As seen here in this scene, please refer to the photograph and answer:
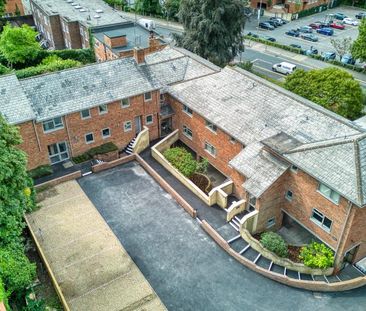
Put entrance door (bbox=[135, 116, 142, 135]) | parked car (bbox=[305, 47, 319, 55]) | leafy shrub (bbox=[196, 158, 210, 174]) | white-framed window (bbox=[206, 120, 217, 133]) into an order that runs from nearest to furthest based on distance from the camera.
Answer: white-framed window (bbox=[206, 120, 217, 133]) < leafy shrub (bbox=[196, 158, 210, 174]) < entrance door (bbox=[135, 116, 142, 135]) < parked car (bbox=[305, 47, 319, 55])

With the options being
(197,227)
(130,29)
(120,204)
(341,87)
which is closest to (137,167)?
(120,204)

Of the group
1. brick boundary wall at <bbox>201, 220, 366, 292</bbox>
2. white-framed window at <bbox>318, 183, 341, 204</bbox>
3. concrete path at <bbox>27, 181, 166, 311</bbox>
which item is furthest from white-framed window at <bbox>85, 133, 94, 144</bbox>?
white-framed window at <bbox>318, 183, 341, 204</bbox>

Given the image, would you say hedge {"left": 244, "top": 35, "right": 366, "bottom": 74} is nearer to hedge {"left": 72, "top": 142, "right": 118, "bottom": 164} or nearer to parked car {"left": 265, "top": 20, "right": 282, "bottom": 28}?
parked car {"left": 265, "top": 20, "right": 282, "bottom": 28}

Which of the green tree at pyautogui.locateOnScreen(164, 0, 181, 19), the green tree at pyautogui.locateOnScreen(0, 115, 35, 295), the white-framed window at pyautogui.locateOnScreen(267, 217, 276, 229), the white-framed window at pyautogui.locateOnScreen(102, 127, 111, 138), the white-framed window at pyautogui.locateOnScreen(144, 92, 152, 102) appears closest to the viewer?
the green tree at pyautogui.locateOnScreen(0, 115, 35, 295)

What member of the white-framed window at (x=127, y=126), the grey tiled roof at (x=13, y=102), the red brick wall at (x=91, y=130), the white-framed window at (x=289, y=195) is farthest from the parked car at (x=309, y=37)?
the grey tiled roof at (x=13, y=102)

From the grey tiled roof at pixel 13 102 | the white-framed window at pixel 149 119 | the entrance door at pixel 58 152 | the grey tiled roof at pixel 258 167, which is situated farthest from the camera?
the white-framed window at pixel 149 119

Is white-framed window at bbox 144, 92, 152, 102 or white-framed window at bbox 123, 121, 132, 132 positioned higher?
white-framed window at bbox 144, 92, 152, 102

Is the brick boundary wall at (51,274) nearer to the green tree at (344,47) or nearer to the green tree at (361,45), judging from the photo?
the green tree at (361,45)
